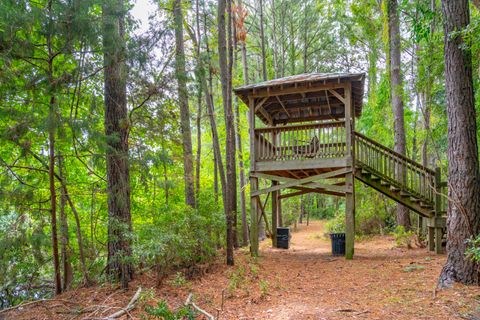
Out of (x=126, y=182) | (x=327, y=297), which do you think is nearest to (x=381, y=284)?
(x=327, y=297)

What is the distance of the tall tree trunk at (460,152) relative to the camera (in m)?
5.35

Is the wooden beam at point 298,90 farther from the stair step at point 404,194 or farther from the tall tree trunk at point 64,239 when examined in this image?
the tall tree trunk at point 64,239

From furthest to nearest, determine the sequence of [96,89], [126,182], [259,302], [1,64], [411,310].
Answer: [96,89] → [126,182] → [259,302] → [1,64] → [411,310]

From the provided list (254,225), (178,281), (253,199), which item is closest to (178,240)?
(178,281)

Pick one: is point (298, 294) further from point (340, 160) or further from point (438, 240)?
point (438, 240)

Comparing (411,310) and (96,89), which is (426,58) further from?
(96,89)

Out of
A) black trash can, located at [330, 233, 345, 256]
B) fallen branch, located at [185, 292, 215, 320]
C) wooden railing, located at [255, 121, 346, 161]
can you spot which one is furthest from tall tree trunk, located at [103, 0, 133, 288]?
black trash can, located at [330, 233, 345, 256]

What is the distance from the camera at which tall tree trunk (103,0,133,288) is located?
622 cm

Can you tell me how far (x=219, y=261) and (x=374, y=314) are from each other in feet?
14.3

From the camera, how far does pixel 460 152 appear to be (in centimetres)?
549

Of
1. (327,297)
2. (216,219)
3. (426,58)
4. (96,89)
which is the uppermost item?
(426,58)

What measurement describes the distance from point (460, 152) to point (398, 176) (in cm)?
450

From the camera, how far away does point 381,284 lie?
6355 millimetres

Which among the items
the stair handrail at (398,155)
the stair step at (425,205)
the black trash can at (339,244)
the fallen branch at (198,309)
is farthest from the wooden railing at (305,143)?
the fallen branch at (198,309)
